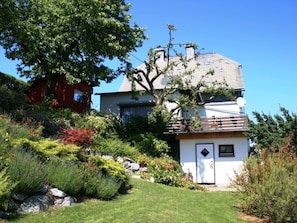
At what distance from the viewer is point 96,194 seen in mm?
9242

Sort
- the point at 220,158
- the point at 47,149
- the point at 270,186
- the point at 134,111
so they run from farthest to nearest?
1. the point at 134,111
2. the point at 220,158
3. the point at 47,149
4. the point at 270,186

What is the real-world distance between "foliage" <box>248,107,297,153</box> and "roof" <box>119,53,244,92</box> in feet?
32.8

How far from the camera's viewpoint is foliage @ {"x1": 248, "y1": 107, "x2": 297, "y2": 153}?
50.4 feet

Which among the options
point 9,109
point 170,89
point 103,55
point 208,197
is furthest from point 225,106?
point 9,109

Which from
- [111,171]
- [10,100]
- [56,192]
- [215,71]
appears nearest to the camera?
[56,192]

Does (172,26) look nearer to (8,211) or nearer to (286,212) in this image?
(286,212)

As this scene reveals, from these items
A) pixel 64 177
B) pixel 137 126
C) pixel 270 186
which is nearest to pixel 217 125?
pixel 137 126

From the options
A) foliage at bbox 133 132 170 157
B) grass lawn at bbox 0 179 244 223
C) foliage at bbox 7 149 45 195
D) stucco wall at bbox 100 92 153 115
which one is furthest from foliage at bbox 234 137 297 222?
stucco wall at bbox 100 92 153 115

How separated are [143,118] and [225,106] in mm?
6460

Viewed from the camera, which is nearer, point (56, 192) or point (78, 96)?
point (56, 192)

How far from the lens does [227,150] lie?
63.0 feet

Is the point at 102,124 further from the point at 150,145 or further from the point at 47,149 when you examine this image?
the point at 47,149

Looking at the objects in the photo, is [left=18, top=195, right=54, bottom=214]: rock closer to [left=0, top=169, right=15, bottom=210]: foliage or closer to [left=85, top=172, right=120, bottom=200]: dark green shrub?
[left=0, top=169, right=15, bottom=210]: foliage

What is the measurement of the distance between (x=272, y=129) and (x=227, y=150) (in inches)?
136
